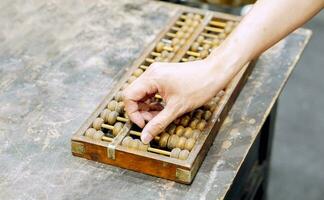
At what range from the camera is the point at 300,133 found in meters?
3.36

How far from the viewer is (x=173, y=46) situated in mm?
1976

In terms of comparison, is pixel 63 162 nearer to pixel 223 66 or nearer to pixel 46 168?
pixel 46 168

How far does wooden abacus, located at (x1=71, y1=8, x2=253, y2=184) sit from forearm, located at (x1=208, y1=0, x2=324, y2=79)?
0.14 metres

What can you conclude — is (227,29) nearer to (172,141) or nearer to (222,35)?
(222,35)

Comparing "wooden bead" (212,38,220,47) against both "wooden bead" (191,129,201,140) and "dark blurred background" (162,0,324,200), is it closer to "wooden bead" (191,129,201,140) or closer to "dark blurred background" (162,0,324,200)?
"wooden bead" (191,129,201,140)

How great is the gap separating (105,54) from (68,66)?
137 mm

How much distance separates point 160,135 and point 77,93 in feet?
1.15

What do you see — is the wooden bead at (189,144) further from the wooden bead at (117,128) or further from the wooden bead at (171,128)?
the wooden bead at (117,128)

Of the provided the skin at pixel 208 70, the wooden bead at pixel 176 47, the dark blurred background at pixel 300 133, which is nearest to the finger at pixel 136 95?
the skin at pixel 208 70

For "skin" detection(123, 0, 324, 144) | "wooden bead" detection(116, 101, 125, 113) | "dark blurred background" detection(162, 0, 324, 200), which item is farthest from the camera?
"dark blurred background" detection(162, 0, 324, 200)

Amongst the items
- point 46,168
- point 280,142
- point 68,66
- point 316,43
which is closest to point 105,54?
point 68,66

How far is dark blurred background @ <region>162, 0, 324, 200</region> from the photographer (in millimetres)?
3068

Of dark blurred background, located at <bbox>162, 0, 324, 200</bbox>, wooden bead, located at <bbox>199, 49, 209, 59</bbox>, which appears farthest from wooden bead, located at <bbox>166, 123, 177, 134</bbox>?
dark blurred background, located at <bbox>162, 0, 324, 200</bbox>

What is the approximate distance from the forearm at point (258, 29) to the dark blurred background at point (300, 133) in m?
1.02
